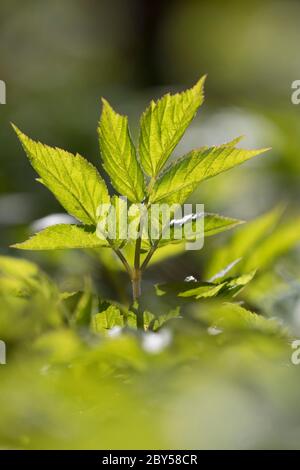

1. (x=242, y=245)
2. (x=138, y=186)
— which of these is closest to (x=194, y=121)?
(x=242, y=245)

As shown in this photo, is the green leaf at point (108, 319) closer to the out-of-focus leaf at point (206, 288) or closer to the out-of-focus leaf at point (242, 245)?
the out-of-focus leaf at point (206, 288)

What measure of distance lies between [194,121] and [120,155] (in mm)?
1573

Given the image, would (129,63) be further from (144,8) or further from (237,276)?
(237,276)

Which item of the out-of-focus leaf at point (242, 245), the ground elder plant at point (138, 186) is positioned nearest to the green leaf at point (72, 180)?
the ground elder plant at point (138, 186)

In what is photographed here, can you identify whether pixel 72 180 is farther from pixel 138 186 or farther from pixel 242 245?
pixel 242 245

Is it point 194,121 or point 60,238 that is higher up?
point 194,121

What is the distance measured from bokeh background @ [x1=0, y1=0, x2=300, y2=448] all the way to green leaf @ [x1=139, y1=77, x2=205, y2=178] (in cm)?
11

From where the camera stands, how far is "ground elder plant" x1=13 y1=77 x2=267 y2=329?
1.94ft

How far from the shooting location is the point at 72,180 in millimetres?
614

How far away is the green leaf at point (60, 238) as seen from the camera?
59cm

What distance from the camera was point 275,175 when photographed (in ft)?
5.51
